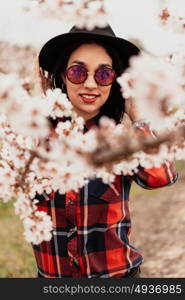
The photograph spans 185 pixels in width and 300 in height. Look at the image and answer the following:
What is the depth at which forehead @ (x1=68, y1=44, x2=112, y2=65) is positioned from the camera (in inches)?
89.1

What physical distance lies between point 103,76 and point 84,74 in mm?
101

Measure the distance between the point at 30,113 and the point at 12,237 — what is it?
4.68 meters

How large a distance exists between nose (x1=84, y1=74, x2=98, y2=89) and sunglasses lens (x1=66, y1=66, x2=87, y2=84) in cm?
2

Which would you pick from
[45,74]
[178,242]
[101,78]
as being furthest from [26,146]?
[178,242]

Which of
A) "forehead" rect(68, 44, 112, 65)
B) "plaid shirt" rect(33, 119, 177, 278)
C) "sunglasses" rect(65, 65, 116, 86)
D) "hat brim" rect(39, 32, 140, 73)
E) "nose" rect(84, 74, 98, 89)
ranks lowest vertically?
"plaid shirt" rect(33, 119, 177, 278)

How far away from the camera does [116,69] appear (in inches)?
97.3

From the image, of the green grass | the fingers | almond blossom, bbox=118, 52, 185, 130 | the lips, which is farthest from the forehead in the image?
the green grass

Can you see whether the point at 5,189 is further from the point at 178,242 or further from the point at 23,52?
the point at 23,52

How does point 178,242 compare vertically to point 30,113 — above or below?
below

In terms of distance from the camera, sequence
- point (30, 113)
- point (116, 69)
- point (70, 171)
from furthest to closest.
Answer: point (116, 69), point (70, 171), point (30, 113)

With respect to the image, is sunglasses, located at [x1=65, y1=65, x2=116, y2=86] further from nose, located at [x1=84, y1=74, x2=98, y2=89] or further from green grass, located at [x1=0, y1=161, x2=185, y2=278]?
green grass, located at [x1=0, y1=161, x2=185, y2=278]

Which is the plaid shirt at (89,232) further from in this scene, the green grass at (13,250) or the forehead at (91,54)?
the green grass at (13,250)

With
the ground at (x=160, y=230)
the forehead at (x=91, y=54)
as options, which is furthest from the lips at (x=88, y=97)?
the ground at (x=160, y=230)

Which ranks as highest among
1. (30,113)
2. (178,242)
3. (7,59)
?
(7,59)
